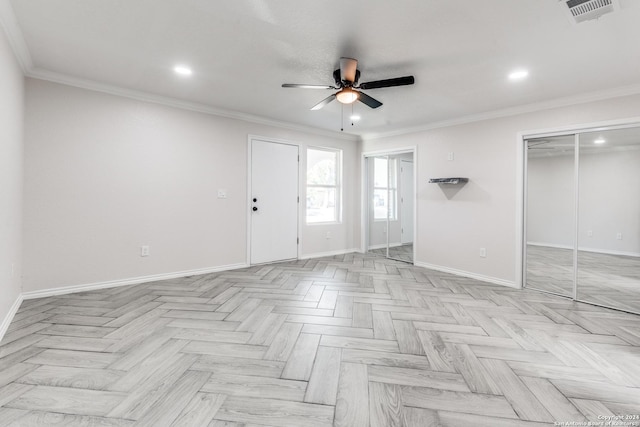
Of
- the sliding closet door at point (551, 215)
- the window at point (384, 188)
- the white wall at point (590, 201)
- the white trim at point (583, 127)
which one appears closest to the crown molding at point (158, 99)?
the window at point (384, 188)

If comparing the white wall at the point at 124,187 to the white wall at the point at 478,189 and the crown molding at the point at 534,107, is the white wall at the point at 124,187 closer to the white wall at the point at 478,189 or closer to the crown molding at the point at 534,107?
the crown molding at the point at 534,107

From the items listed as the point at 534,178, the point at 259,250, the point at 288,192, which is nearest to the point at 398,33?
the point at 534,178

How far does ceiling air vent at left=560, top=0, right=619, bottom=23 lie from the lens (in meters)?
1.71

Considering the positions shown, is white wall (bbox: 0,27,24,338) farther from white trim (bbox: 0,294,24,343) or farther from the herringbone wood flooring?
the herringbone wood flooring

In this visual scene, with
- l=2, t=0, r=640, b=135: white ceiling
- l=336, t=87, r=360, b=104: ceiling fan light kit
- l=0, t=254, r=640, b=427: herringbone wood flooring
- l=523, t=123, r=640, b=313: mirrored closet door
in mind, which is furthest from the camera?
l=523, t=123, r=640, b=313: mirrored closet door

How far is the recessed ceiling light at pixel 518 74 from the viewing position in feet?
8.92

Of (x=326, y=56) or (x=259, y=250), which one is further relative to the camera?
(x=259, y=250)

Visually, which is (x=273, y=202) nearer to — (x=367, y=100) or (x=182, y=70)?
(x=182, y=70)

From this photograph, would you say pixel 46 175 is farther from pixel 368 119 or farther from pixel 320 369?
pixel 368 119

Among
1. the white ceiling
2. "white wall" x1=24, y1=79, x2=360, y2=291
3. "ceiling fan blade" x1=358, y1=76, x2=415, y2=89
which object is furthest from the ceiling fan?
"white wall" x1=24, y1=79, x2=360, y2=291

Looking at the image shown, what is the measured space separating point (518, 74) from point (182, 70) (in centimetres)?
331

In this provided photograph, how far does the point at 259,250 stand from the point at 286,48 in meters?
3.04

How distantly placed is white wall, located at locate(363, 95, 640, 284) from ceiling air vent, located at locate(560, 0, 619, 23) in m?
1.84

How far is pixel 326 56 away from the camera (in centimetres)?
246
